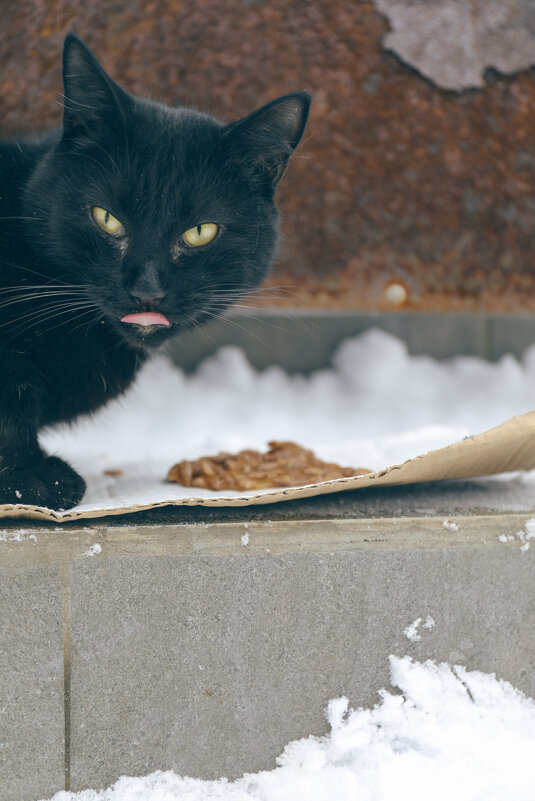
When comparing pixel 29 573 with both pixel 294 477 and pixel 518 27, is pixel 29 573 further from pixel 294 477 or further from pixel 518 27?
pixel 518 27

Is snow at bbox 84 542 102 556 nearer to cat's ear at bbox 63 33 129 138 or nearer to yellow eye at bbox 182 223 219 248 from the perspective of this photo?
yellow eye at bbox 182 223 219 248

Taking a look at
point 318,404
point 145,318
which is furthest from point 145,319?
point 318,404

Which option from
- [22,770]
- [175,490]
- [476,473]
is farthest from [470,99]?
[22,770]

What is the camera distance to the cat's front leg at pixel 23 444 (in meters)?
0.80

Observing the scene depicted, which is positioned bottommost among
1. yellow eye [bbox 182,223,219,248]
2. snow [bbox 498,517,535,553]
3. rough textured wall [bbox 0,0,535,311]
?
snow [bbox 498,517,535,553]

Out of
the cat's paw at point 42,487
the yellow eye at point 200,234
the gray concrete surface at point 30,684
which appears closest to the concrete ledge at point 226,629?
the gray concrete surface at point 30,684

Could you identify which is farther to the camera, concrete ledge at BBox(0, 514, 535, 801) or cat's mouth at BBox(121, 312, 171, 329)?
cat's mouth at BBox(121, 312, 171, 329)

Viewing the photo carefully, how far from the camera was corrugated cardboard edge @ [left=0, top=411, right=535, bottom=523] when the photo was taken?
2.29ft

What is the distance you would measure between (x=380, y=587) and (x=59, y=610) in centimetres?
37

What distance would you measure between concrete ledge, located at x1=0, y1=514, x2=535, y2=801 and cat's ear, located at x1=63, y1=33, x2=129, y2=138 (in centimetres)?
52

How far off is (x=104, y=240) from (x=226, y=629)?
1.64 feet

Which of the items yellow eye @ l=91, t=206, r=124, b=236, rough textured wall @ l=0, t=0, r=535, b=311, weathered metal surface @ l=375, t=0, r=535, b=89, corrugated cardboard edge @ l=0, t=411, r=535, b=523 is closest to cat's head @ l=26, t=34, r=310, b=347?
yellow eye @ l=91, t=206, r=124, b=236

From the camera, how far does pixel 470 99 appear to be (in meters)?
1.34

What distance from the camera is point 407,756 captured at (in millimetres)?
693
